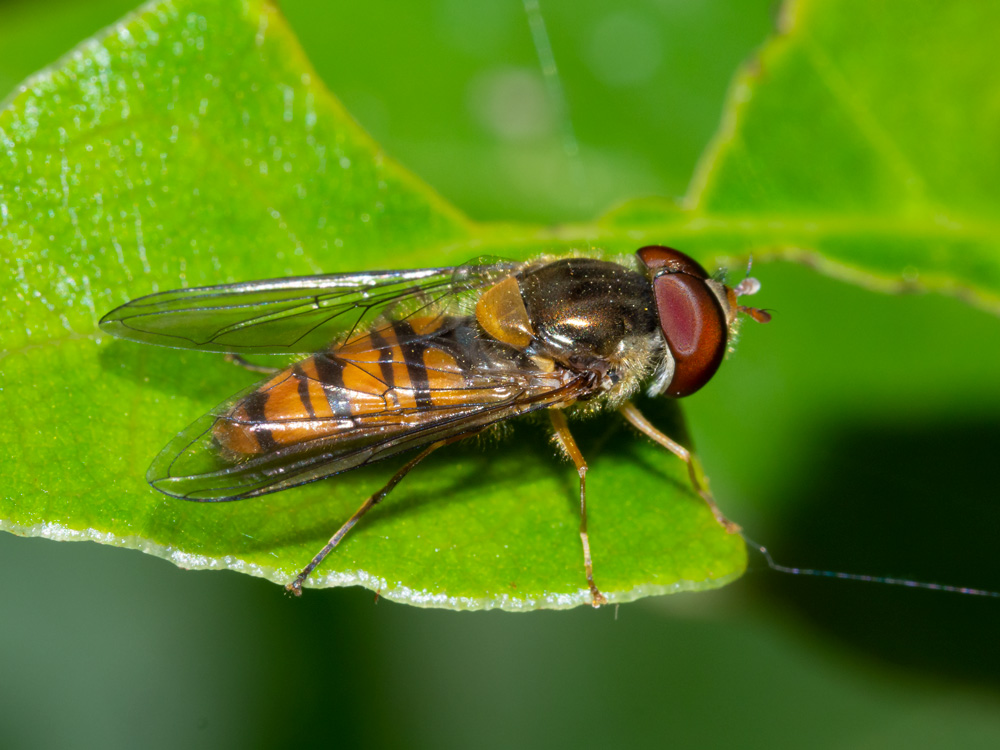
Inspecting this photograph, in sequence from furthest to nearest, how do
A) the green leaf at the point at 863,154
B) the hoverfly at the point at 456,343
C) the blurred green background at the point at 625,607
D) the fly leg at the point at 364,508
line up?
the blurred green background at the point at 625,607, the green leaf at the point at 863,154, the hoverfly at the point at 456,343, the fly leg at the point at 364,508

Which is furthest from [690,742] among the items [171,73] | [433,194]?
[171,73]

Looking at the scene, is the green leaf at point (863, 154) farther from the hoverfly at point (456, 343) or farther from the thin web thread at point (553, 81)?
the thin web thread at point (553, 81)

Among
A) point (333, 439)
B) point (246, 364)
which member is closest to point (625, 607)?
point (333, 439)

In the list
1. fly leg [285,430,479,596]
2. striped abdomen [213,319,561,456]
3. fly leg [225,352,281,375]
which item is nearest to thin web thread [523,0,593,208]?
striped abdomen [213,319,561,456]

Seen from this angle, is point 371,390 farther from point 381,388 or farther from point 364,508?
point 364,508

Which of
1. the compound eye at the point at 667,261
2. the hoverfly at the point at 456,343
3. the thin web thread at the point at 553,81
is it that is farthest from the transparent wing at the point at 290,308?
the thin web thread at the point at 553,81

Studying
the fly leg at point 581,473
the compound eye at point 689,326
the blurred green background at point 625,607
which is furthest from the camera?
the blurred green background at point 625,607
